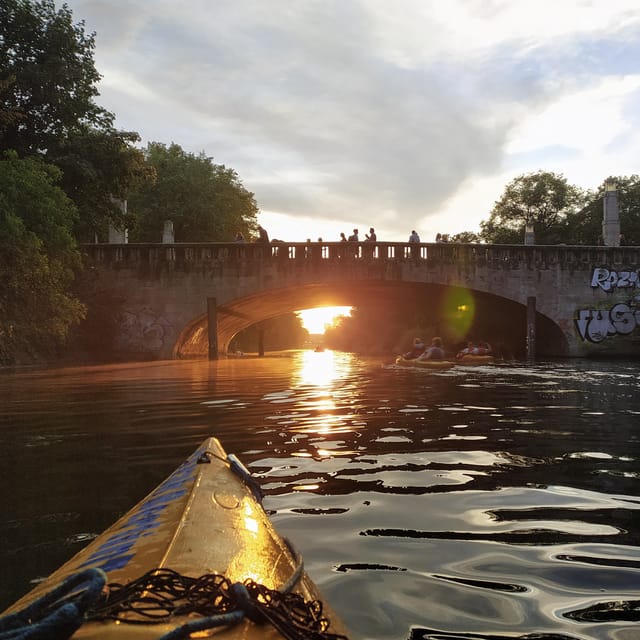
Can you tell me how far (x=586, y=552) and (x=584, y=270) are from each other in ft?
86.3

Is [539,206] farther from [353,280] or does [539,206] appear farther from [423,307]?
[353,280]

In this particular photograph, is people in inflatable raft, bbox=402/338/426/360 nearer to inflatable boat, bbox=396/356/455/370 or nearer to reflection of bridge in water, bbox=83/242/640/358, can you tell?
inflatable boat, bbox=396/356/455/370

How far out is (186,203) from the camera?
3809cm

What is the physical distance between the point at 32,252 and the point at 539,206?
4375 cm

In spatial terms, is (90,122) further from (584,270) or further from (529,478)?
(529,478)

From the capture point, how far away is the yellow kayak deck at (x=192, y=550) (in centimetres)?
150

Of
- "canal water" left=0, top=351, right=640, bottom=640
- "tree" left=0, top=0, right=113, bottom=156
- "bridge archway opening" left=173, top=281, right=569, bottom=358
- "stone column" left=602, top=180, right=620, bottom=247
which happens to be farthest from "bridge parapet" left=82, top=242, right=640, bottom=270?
"canal water" left=0, top=351, right=640, bottom=640

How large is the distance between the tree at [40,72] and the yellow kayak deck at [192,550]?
22569 mm

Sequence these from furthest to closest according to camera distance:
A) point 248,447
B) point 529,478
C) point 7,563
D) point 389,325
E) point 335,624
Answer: point 389,325 < point 248,447 < point 529,478 < point 7,563 < point 335,624

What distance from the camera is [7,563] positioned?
2.87 m

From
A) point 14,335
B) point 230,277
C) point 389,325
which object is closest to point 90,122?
point 230,277

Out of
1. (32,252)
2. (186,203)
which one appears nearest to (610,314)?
(32,252)

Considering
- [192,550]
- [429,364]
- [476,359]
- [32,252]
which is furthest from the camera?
[476,359]

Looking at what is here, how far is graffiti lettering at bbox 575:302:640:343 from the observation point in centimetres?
2689
